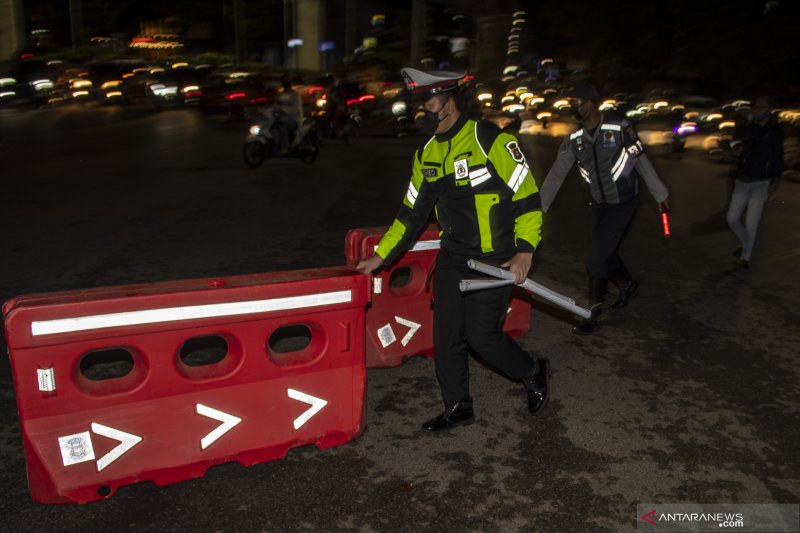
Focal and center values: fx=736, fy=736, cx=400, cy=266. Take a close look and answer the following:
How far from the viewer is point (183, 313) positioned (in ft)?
11.8

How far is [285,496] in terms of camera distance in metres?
3.65

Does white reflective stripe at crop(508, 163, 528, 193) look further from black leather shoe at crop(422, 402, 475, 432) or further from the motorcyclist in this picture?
the motorcyclist

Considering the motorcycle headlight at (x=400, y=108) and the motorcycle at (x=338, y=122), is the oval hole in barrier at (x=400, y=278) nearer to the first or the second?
the motorcycle at (x=338, y=122)

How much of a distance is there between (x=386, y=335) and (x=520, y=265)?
1.71 metres

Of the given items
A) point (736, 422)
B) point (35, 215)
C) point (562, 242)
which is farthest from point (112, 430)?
point (35, 215)

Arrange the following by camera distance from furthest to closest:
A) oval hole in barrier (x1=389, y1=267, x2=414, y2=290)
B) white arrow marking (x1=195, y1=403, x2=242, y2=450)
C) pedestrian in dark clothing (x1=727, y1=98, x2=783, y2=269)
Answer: pedestrian in dark clothing (x1=727, y1=98, x2=783, y2=269), oval hole in barrier (x1=389, y1=267, x2=414, y2=290), white arrow marking (x1=195, y1=403, x2=242, y2=450)

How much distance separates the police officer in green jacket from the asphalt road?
1.82ft

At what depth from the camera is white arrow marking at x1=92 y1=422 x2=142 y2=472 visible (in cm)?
356

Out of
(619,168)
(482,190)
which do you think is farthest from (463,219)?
(619,168)

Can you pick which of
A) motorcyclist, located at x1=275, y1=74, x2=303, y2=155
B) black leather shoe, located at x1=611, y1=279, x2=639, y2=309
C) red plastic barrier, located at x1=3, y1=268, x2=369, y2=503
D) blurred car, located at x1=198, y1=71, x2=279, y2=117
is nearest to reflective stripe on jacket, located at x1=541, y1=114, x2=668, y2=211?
black leather shoe, located at x1=611, y1=279, x2=639, y2=309

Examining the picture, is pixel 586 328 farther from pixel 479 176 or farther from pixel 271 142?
pixel 271 142

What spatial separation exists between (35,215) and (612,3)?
32.9m

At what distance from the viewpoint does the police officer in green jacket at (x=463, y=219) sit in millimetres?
3902

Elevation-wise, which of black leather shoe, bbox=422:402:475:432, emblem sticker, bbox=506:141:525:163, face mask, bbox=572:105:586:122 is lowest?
black leather shoe, bbox=422:402:475:432
